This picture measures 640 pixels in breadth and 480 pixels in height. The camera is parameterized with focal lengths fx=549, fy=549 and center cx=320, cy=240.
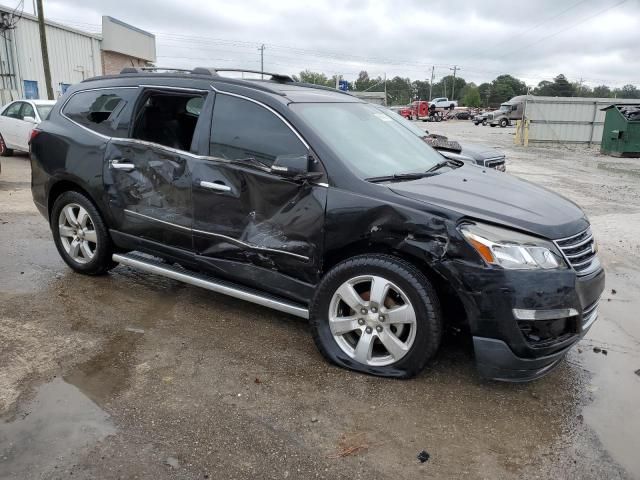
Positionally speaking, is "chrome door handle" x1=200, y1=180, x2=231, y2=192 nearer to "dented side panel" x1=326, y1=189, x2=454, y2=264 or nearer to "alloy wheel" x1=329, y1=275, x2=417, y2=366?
"dented side panel" x1=326, y1=189, x2=454, y2=264

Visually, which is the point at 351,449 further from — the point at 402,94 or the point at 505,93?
the point at 402,94

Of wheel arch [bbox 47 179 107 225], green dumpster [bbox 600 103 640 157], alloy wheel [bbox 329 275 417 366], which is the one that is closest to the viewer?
alloy wheel [bbox 329 275 417 366]

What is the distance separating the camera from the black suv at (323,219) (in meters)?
3.12

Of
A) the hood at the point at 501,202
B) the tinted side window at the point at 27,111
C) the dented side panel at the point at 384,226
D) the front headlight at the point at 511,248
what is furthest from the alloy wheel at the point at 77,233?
the tinted side window at the point at 27,111

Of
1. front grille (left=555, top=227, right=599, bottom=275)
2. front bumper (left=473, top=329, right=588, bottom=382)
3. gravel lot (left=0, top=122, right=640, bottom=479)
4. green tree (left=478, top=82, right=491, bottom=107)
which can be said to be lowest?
gravel lot (left=0, top=122, right=640, bottom=479)

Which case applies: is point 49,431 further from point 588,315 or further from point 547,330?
point 588,315

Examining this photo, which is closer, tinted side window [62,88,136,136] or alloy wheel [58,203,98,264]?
tinted side window [62,88,136,136]

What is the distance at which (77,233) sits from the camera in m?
5.07

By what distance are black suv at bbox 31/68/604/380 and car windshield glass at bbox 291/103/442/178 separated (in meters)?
0.02

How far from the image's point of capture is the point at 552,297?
3062 mm

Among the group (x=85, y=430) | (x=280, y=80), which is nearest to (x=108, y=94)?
(x=280, y=80)

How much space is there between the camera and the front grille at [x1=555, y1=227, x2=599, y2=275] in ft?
10.5

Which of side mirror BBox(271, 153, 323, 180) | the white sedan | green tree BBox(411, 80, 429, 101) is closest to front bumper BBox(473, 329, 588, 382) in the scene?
side mirror BBox(271, 153, 323, 180)

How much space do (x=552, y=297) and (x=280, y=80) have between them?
9.72 ft
